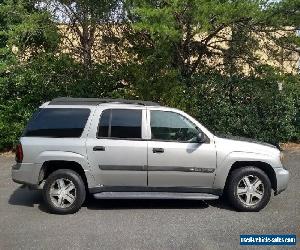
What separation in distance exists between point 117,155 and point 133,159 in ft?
0.84

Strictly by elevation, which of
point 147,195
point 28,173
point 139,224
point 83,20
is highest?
point 83,20

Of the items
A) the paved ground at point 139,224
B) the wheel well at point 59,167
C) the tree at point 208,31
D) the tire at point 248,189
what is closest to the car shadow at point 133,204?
the paved ground at point 139,224

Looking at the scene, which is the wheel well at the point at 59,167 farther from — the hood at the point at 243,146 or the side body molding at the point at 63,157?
the hood at the point at 243,146

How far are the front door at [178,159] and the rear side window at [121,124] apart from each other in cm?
26

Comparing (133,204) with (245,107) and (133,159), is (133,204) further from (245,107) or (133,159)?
(245,107)

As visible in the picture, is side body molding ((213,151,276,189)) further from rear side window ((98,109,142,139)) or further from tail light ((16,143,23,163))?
tail light ((16,143,23,163))

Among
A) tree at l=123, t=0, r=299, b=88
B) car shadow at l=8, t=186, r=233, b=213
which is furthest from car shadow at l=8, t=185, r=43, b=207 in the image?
tree at l=123, t=0, r=299, b=88

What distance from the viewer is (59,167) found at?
22.7 feet

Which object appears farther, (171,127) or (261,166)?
(261,166)

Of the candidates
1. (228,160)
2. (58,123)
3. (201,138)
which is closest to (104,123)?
(58,123)

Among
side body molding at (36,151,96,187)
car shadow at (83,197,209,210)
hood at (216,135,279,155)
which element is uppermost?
hood at (216,135,279,155)

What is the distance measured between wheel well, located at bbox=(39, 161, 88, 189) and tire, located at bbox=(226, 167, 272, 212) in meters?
2.36

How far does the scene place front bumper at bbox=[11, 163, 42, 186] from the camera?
21.8 feet

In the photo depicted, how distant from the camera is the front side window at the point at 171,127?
6789mm
